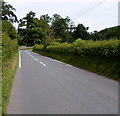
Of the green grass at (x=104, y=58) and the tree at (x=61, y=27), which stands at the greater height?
the tree at (x=61, y=27)

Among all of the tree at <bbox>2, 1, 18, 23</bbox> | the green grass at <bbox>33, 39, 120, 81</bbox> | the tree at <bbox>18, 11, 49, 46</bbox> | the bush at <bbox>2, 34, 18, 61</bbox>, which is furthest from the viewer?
the tree at <bbox>18, 11, 49, 46</bbox>

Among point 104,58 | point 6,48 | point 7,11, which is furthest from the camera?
point 7,11

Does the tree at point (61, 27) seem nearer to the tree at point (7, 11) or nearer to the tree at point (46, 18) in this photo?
the tree at point (46, 18)

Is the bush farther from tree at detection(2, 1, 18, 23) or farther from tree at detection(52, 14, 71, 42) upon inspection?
tree at detection(52, 14, 71, 42)

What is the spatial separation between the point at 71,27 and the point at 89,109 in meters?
114

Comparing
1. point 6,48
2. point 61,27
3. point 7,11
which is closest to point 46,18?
point 61,27

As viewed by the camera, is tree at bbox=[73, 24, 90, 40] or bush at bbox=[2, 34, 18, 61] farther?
tree at bbox=[73, 24, 90, 40]

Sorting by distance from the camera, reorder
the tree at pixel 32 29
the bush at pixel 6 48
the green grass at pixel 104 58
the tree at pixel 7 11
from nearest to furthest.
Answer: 1. the green grass at pixel 104 58
2. the bush at pixel 6 48
3. the tree at pixel 7 11
4. the tree at pixel 32 29

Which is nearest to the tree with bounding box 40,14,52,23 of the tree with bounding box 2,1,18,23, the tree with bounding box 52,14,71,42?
the tree with bounding box 52,14,71,42

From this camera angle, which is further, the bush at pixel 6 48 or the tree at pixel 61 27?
the tree at pixel 61 27

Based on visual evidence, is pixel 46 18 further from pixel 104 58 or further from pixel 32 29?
pixel 104 58


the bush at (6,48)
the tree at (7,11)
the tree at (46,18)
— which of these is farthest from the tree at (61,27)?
the bush at (6,48)

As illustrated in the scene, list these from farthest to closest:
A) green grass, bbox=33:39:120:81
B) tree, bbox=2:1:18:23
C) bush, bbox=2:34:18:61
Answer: tree, bbox=2:1:18:23, bush, bbox=2:34:18:61, green grass, bbox=33:39:120:81

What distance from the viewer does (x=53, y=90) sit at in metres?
A: 7.90
